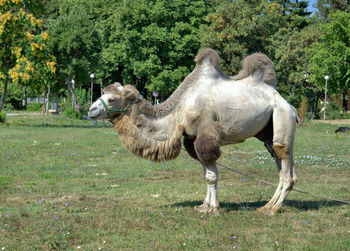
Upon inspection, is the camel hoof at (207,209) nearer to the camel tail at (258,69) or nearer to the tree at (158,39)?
the camel tail at (258,69)

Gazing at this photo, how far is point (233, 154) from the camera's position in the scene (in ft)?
57.5

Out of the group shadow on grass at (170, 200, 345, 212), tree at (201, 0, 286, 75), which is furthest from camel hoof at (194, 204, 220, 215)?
tree at (201, 0, 286, 75)

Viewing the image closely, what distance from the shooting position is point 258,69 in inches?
325

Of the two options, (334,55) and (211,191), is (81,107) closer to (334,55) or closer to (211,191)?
(334,55)

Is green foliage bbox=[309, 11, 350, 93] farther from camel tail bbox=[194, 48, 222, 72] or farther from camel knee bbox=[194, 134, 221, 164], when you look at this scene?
camel knee bbox=[194, 134, 221, 164]

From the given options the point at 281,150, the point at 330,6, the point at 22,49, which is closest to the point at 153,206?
the point at 281,150

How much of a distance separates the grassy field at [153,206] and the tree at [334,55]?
32.8 meters

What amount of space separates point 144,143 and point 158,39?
3954 cm

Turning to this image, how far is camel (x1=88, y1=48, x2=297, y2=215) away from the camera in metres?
7.62

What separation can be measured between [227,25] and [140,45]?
32.3 ft

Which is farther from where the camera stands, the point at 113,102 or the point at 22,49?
the point at 22,49

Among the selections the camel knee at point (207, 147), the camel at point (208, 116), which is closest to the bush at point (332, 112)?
the camel at point (208, 116)

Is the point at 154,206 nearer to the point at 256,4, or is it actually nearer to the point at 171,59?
the point at 171,59

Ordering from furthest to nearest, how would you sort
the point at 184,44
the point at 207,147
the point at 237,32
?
the point at 184,44
the point at 237,32
the point at 207,147
